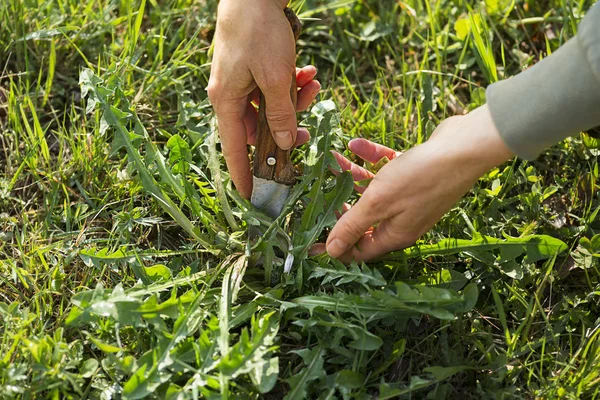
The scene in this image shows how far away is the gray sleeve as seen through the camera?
1.90m

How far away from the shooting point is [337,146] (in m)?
2.79

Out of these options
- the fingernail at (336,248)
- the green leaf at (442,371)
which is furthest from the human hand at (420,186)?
the green leaf at (442,371)

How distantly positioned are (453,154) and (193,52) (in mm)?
1601

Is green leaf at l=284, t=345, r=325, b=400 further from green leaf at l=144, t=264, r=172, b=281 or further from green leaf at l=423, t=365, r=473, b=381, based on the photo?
green leaf at l=144, t=264, r=172, b=281

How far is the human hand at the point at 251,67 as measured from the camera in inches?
89.9

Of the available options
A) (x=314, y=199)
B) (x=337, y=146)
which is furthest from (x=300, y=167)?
(x=314, y=199)

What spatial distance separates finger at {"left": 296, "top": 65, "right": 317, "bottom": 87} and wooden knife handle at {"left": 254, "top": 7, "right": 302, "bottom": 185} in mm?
153

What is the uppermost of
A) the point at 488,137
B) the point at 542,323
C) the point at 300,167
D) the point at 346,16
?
the point at 488,137

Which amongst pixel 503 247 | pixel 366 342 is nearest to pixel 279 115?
pixel 366 342

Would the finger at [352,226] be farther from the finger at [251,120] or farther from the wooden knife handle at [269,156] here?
the finger at [251,120]

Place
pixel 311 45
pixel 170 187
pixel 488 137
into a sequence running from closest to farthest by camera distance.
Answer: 1. pixel 488 137
2. pixel 170 187
3. pixel 311 45

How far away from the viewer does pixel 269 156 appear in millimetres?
2537

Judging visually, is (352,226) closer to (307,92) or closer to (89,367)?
(307,92)

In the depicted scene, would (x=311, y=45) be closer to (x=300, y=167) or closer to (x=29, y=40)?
(x=300, y=167)
